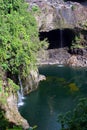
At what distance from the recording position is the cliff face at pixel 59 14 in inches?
1880

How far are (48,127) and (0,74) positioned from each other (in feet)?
17.9

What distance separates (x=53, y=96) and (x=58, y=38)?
1942cm

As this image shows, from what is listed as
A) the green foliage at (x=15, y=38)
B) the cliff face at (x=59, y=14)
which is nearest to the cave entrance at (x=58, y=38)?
the cliff face at (x=59, y=14)

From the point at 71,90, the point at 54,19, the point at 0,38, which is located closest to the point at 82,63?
the point at 54,19

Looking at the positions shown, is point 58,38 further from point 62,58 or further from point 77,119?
point 77,119

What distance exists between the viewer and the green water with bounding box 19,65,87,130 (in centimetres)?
2902

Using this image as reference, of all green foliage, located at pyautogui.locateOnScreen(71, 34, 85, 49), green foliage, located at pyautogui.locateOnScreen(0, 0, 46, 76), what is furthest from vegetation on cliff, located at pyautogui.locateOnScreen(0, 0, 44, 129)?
green foliage, located at pyautogui.locateOnScreen(71, 34, 85, 49)

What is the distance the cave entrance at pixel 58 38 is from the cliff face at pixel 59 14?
2.39m

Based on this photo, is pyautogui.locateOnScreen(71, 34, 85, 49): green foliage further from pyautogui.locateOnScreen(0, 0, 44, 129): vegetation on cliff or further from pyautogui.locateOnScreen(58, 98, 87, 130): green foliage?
pyautogui.locateOnScreen(58, 98, 87, 130): green foliage

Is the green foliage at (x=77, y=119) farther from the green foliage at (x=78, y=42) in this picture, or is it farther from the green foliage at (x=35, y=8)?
the green foliage at (x=78, y=42)

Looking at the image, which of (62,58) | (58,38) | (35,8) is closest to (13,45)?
(35,8)

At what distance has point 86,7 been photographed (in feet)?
168

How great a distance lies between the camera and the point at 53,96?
1403 inches

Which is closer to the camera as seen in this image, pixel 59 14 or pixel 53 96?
pixel 53 96
